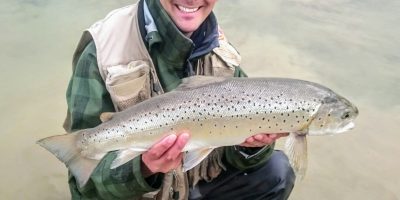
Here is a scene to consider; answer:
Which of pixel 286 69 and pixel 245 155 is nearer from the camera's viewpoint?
pixel 245 155

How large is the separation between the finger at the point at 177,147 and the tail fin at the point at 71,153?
30cm

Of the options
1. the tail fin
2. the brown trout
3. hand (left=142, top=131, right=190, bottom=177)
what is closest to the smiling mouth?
the brown trout

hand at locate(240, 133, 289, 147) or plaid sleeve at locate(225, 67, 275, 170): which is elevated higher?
hand at locate(240, 133, 289, 147)

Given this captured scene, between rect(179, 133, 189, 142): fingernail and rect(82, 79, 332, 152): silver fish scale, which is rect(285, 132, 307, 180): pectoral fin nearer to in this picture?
rect(82, 79, 332, 152): silver fish scale

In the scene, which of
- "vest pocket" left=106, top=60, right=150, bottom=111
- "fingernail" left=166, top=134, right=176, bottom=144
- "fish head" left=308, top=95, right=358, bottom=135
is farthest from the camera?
"vest pocket" left=106, top=60, right=150, bottom=111

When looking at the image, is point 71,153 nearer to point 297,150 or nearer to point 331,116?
point 297,150

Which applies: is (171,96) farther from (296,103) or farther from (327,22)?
(327,22)

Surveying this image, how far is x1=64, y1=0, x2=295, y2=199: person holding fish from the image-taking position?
7.84 feet

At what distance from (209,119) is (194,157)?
165 millimetres

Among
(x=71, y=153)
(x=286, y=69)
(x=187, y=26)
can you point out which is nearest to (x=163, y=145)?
(x=71, y=153)

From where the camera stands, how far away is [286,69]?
199 inches

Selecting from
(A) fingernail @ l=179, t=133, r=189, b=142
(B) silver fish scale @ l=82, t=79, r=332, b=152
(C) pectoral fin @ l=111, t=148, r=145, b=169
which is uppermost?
(B) silver fish scale @ l=82, t=79, r=332, b=152

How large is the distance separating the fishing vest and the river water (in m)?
1.11

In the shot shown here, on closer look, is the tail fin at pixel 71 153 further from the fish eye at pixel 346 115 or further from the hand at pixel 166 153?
the fish eye at pixel 346 115
